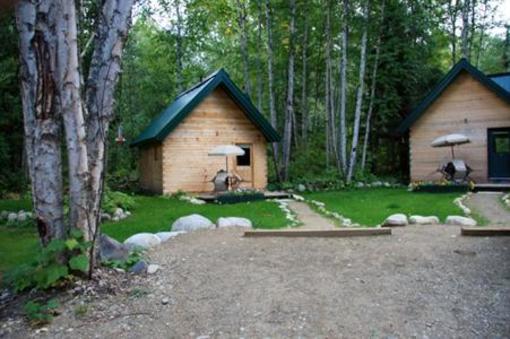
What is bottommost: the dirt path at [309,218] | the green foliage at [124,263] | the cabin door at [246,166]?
the dirt path at [309,218]

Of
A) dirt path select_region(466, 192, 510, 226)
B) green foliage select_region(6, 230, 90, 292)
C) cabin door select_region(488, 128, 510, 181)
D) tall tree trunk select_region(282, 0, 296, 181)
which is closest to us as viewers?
green foliage select_region(6, 230, 90, 292)

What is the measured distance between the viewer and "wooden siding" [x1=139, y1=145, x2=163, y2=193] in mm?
13788

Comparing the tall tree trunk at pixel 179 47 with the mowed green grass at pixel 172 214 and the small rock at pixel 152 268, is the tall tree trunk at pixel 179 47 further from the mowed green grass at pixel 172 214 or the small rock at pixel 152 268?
the small rock at pixel 152 268

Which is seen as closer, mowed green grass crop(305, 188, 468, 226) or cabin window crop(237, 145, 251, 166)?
mowed green grass crop(305, 188, 468, 226)

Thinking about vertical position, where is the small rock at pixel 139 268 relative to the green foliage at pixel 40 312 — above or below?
above

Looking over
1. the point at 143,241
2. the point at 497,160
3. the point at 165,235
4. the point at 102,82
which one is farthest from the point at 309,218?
the point at 497,160

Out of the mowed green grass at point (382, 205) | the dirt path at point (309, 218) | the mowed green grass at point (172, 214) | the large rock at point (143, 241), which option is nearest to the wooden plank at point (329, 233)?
the dirt path at point (309, 218)

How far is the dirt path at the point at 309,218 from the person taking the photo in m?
7.18

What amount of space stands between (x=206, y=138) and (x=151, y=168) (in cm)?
267

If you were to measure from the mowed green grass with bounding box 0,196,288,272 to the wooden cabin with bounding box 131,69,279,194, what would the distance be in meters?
1.93

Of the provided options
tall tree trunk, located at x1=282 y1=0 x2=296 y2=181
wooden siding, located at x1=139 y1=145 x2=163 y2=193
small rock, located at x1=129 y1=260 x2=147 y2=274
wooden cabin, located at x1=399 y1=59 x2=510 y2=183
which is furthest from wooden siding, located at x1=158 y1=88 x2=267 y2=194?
small rock, located at x1=129 y1=260 x2=147 y2=274

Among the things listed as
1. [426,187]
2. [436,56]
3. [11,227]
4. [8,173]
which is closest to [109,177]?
[8,173]

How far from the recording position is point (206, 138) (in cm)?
1391

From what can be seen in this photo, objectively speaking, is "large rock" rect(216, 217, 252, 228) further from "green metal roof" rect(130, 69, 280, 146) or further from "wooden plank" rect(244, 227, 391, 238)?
"green metal roof" rect(130, 69, 280, 146)
